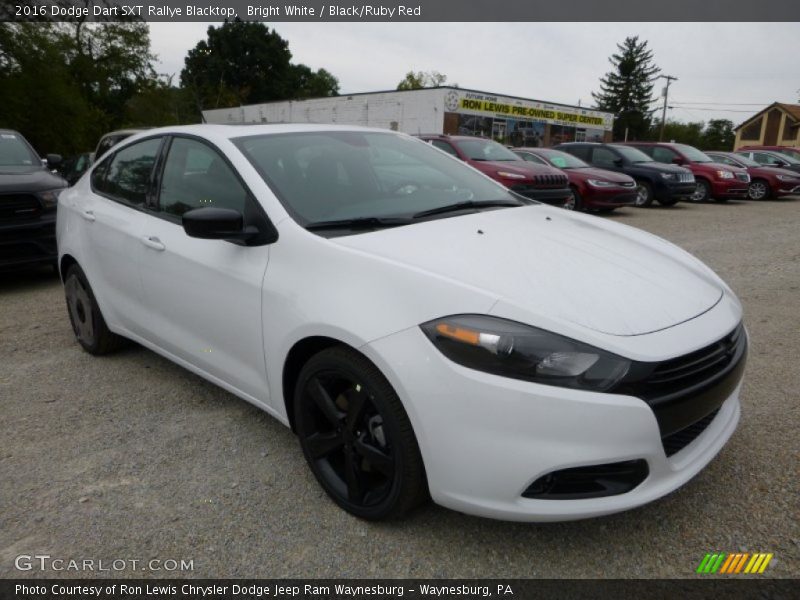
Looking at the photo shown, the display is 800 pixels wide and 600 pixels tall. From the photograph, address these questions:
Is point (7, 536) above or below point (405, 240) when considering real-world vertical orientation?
below

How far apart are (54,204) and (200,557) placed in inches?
216

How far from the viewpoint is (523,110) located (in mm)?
34594

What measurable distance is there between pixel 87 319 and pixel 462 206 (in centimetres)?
276

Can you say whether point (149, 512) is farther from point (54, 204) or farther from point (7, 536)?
point (54, 204)

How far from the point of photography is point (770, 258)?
7477 millimetres

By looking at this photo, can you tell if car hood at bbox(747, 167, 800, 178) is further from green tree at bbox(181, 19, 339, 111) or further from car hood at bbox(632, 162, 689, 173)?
green tree at bbox(181, 19, 339, 111)

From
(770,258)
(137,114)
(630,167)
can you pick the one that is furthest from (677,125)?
(770,258)

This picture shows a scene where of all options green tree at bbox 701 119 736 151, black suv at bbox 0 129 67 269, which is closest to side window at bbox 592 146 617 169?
black suv at bbox 0 129 67 269

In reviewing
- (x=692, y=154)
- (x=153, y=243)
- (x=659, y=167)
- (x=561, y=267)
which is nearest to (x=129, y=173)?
(x=153, y=243)

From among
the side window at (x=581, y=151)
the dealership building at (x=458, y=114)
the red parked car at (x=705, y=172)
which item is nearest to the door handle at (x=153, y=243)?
the side window at (x=581, y=151)

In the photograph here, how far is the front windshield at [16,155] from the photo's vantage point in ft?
22.2

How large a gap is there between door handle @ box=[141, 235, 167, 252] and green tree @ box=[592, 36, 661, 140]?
74762mm

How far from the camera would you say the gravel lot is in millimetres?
2115

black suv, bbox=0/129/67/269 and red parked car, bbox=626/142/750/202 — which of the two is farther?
red parked car, bbox=626/142/750/202
